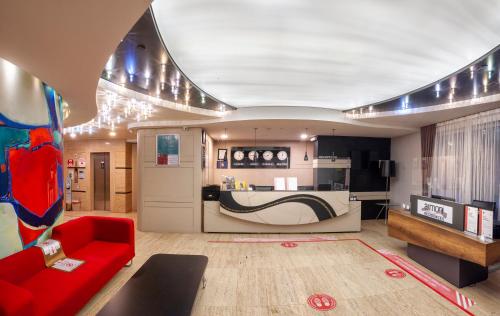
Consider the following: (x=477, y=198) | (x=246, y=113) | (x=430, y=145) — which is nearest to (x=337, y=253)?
(x=477, y=198)

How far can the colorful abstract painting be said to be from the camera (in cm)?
221

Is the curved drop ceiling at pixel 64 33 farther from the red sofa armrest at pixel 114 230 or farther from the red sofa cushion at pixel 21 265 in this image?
the red sofa armrest at pixel 114 230

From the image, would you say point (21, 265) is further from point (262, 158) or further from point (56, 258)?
point (262, 158)

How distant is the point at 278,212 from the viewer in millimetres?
5484

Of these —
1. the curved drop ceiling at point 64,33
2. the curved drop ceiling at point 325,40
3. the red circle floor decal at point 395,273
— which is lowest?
the red circle floor decal at point 395,273

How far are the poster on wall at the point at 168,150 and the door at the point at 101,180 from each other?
3959 millimetres

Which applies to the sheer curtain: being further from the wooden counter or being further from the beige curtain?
the wooden counter

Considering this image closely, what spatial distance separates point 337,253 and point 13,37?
210 inches

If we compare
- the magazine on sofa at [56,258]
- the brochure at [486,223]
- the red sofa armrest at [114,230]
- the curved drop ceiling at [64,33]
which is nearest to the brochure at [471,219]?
the brochure at [486,223]

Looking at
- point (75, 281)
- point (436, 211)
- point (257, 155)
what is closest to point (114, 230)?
point (75, 281)

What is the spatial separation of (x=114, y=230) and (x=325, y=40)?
4362mm

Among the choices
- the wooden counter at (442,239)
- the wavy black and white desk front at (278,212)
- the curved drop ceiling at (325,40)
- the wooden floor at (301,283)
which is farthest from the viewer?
the wavy black and white desk front at (278,212)

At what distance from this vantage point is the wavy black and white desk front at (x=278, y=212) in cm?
547

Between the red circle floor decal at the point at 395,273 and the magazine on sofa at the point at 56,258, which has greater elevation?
the magazine on sofa at the point at 56,258
